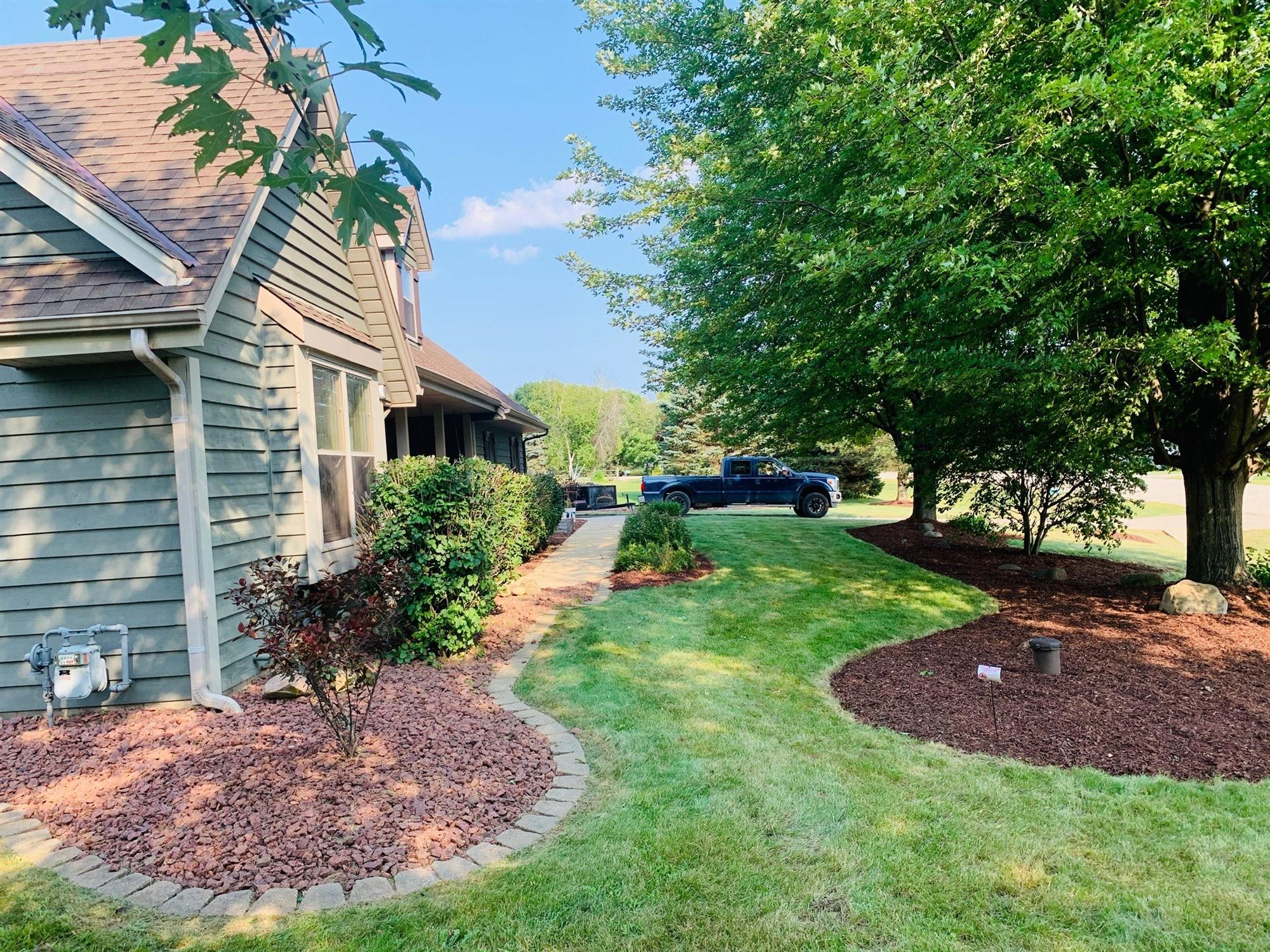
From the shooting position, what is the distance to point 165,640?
4.66 metres

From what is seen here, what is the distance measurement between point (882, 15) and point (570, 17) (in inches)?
604

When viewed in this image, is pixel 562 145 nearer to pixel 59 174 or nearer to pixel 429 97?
pixel 59 174

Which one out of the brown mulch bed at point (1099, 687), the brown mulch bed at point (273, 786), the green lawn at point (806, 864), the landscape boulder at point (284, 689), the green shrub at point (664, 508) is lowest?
the brown mulch bed at point (1099, 687)

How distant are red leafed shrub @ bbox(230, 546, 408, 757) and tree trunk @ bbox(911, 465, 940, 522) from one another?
32.3 feet

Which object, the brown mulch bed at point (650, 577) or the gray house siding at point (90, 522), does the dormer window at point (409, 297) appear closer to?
the brown mulch bed at point (650, 577)

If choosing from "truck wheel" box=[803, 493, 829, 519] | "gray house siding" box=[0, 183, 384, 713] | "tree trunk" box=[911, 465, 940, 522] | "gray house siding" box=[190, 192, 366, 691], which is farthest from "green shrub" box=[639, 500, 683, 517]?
"truck wheel" box=[803, 493, 829, 519]

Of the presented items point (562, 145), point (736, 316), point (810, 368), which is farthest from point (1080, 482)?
point (562, 145)

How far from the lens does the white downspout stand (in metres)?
4.51

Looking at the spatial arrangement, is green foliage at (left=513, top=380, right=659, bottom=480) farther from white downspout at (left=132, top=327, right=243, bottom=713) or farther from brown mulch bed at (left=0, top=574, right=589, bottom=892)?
brown mulch bed at (left=0, top=574, right=589, bottom=892)

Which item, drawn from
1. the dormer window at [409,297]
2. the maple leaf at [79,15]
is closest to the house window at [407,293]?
the dormer window at [409,297]

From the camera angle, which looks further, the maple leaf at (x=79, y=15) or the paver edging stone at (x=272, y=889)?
the paver edging stone at (x=272, y=889)

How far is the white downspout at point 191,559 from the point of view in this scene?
177 inches

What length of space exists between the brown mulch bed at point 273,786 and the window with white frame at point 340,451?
191 centimetres

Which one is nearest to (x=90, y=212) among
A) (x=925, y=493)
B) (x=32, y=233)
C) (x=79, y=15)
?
(x=32, y=233)
